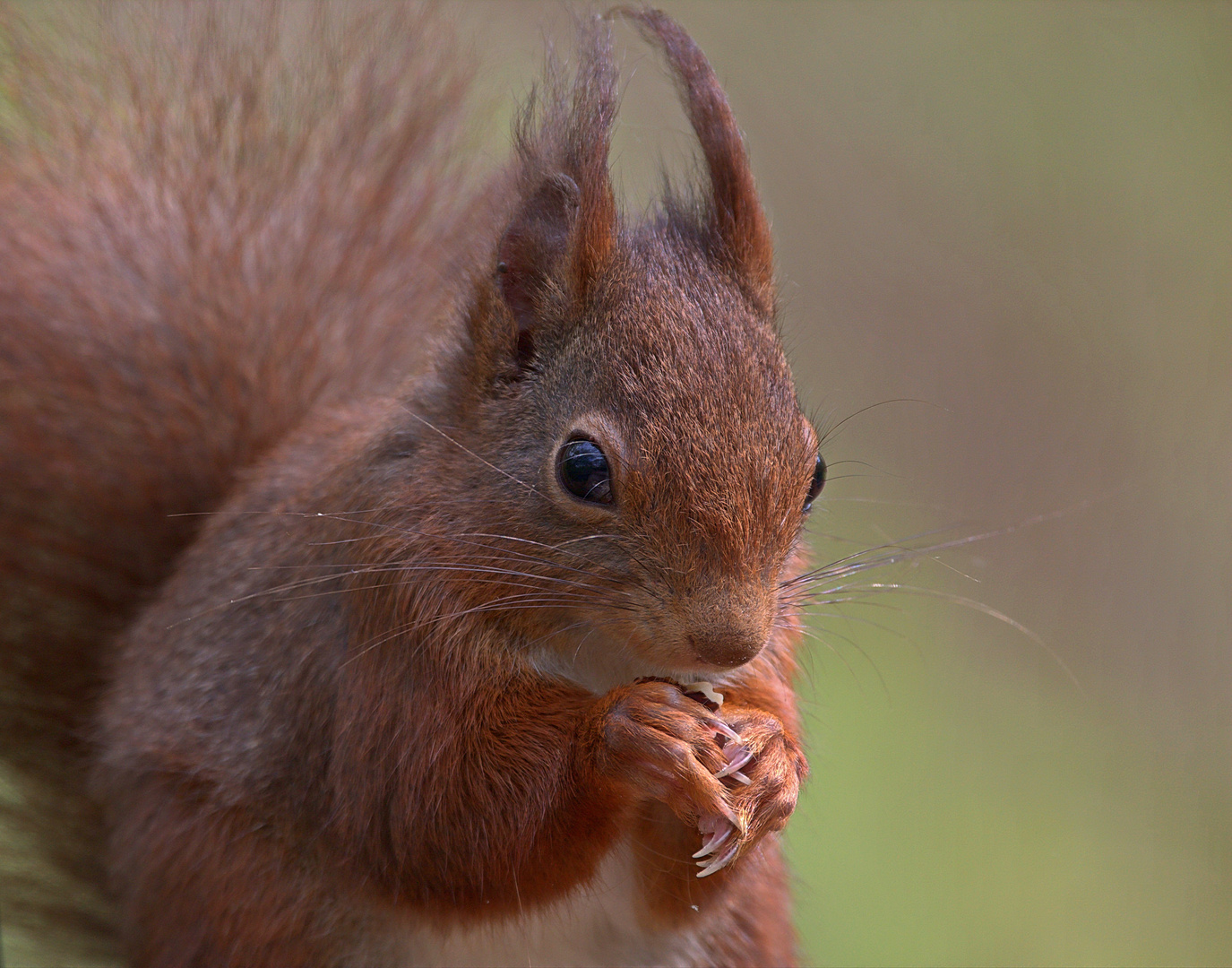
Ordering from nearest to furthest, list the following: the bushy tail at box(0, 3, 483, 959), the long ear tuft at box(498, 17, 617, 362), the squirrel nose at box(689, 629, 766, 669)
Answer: the squirrel nose at box(689, 629, 766, 669)
the long ear tuft at box(498, 17, 617, 362)
the bushy tail at box(0, 3, 483, 959)

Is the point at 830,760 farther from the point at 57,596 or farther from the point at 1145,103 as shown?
the point at 1145,103

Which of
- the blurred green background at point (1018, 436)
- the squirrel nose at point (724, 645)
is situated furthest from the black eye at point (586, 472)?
the blurred green background at point (1018, 436)

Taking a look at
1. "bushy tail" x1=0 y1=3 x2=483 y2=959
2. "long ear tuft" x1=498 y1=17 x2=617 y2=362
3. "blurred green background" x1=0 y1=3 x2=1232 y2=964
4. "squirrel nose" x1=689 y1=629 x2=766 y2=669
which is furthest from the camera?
"blurred green background" x1=0 y1=3 x2=1232 y2=964

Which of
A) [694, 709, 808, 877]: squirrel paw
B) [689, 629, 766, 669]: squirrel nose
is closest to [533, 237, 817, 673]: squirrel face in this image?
[689, 629, 766, 669]: squirrel nose

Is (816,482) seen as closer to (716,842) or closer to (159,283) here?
(716,842)

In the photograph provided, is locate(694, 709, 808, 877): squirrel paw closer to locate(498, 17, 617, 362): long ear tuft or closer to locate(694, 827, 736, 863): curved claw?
locate(694, 827, 736, 863): curved claw

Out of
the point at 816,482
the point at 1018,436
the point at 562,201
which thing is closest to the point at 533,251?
the point at 562,201

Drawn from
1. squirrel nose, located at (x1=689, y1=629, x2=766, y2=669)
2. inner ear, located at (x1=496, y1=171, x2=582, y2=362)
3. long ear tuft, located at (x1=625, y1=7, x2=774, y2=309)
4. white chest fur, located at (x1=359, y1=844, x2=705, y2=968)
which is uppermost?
long ear tuft, located at (x1=625, y1=7, x2=774, y2=309)

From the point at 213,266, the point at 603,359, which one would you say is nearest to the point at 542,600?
the point at 603,359
